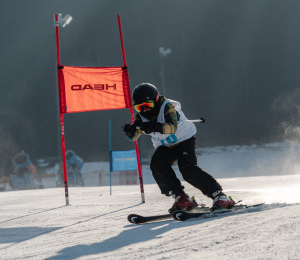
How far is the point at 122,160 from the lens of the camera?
291 inches

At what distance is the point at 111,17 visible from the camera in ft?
113

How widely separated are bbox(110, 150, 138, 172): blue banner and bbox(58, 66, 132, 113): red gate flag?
2.74 meters

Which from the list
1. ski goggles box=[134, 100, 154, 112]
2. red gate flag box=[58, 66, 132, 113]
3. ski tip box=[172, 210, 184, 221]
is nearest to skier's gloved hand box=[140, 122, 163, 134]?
ski goggles box=[134, 100, 154, 112]

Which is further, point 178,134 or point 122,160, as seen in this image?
point 122,160

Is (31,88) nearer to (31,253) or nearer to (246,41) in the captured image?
(246,41)

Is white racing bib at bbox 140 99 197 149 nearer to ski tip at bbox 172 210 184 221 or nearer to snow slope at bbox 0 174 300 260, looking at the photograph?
ski tip at bbox 172 210 184 221

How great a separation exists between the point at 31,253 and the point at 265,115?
28282 mm

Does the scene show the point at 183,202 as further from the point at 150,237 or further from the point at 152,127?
the point at 150,237

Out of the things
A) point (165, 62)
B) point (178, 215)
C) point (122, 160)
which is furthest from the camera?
point (165, 62)

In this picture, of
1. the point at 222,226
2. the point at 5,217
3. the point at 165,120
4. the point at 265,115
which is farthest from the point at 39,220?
the point at 265,115

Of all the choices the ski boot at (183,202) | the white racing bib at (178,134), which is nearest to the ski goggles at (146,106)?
the white racing bib at (178,134)

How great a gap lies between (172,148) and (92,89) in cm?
222

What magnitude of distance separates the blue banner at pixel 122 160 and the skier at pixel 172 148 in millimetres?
4273

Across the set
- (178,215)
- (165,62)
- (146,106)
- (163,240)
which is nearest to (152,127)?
(146,106)
